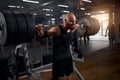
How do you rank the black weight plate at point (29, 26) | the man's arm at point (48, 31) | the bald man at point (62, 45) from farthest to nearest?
1. the black weight plate at point (29, 26)
2. the bald man at point (62, 45)
3. the man's arm at point (48, 31)

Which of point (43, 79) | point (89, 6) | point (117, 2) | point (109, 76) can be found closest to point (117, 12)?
point (117, 2)

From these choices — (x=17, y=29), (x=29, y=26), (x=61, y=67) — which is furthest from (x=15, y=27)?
(x=61, y=67)

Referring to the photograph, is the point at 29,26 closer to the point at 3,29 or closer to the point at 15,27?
the point at 15,27

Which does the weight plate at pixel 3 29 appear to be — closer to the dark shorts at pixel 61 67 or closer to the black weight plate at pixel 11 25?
the black weight plate at pixel 11 25

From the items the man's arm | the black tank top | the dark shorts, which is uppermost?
the man's arm

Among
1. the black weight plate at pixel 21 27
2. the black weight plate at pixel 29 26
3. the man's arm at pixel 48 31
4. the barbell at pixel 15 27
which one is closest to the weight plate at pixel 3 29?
the barbell at pixel 15 27

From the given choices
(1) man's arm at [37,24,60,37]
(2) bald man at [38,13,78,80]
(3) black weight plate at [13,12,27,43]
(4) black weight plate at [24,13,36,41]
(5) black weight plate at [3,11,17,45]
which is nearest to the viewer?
(1) man's arm at [37,24,60,37]

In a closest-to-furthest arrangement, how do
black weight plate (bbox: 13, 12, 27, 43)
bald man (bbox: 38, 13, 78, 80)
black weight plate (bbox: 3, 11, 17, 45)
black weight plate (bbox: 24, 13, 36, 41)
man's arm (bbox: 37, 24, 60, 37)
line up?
man's arm (bbox: 37, 24, 60, 37) < bald man (bbox: 38, 13, 78, 80) < black weight plate (bbox: 3, 11, 17, 45) < black weight plate (bbox: 13, 12, 27, 43) < black weight plate (bbox: 24, 13, 36, 41)

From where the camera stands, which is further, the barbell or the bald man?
the barbell

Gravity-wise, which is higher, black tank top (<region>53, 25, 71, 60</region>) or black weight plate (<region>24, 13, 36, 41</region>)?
black weight plate (<region>24, 13, 36, 41</region>)

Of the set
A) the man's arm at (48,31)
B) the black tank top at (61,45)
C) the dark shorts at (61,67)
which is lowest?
the dark shorts at (61,67)

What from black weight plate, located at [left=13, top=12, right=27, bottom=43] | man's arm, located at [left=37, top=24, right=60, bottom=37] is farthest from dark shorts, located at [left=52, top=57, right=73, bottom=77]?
black weight plate, located at [left=13, top=12, right=27, bottom=43]

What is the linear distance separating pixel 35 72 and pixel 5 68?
47 centimetres

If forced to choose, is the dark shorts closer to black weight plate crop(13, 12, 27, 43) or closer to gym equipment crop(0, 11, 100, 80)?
gym equipment crop(0, 11, 100, 80)
